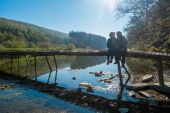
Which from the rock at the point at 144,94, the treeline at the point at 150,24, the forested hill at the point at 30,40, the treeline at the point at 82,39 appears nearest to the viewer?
the rock at the point at 144,94

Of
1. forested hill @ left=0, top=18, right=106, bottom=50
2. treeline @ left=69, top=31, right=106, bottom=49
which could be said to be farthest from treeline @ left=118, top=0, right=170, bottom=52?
treeline @ left=69, top=31, right=106, bottom=49

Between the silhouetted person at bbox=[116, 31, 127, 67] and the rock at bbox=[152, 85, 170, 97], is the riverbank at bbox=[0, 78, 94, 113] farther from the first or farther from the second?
the silhouetted person at bbox=[116, 31, 127, 67]

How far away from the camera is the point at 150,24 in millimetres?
32375

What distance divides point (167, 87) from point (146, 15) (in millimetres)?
24742

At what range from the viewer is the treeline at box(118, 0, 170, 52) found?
27.7m

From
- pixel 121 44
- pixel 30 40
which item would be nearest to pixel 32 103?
pixel 121 44

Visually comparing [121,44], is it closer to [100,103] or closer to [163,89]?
[163,89]

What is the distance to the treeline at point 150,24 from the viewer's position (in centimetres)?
2769

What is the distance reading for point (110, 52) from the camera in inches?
727

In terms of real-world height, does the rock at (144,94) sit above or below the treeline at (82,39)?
below

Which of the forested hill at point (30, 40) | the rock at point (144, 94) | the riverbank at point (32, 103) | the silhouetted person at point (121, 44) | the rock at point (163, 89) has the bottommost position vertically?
the riverbank at point (32, 103)

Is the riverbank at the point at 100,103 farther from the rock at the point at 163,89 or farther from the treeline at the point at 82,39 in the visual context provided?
the treeline at the point at 82,39

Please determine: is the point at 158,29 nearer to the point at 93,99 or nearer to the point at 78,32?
the point at 93,99

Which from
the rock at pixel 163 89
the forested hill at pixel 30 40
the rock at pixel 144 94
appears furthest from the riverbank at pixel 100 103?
the forested hill at pixel 30 40
